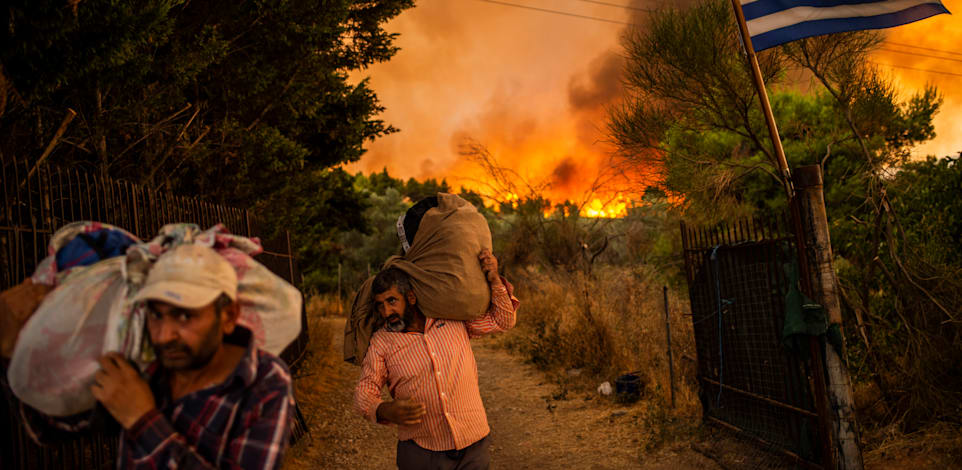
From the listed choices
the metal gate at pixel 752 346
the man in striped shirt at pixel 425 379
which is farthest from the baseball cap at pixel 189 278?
the metal gate at pixel 752 346

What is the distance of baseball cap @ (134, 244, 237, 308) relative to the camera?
143cm

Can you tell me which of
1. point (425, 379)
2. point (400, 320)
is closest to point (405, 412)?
point (425, 379)

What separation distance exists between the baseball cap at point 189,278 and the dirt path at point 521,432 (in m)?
5.22

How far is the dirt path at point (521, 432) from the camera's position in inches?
264

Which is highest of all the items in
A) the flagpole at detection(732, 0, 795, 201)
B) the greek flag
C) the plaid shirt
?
the greek flag

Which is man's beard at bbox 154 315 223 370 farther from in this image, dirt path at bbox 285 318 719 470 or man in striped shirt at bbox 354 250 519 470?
dirt path at bbox 285 318 719 470

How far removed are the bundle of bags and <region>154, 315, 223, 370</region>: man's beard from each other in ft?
0.26

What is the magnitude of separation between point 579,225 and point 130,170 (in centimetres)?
1306

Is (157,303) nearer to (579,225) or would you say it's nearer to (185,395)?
(185,395)

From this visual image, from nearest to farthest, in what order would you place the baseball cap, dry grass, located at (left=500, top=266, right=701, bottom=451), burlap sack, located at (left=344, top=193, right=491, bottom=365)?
the baseball cap
burlap sack, located at (left=344, top=193, right=491, bottom=365)
dry grass, located at (left=500, top=266, right=701, bottom=451)

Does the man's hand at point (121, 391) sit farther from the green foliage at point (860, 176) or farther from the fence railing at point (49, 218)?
the green foliage at point (860, 176)

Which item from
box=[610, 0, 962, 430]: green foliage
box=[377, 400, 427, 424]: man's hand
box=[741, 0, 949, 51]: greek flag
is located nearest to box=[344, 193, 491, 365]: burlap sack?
box=[377, 400, 427, 424]: man's hand

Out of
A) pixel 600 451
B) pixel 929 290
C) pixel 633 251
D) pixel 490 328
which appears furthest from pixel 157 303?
pixel 633 251

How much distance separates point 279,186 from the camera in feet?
34.5
